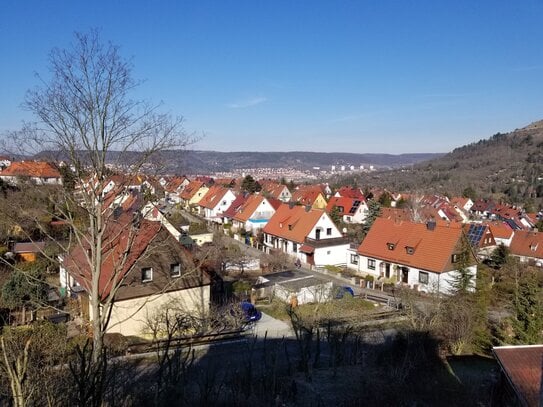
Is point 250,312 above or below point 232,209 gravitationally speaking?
below

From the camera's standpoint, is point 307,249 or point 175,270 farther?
point 307,249

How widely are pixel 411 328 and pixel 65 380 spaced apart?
14.9 m

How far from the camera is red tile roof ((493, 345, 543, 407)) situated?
12.7 meters

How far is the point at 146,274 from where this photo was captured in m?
20.5

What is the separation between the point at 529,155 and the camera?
15750 cm

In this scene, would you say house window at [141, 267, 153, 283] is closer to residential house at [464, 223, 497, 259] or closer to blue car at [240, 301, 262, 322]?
blue car at [240, 301, 262, 322]

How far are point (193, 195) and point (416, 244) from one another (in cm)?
4916

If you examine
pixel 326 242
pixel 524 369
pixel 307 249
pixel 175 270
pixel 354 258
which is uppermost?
pixel 175 270

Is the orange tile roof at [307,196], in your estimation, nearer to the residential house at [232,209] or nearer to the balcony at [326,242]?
the residential house at [232,209]

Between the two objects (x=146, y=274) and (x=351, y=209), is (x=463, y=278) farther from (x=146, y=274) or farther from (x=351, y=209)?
(x=351, y=209)

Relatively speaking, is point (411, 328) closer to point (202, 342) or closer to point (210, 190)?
point (202, 342)

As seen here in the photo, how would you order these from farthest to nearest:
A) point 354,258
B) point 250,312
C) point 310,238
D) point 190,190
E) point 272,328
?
point 190,190, point 310,238, point 354,258, point 250,312, point 272,328

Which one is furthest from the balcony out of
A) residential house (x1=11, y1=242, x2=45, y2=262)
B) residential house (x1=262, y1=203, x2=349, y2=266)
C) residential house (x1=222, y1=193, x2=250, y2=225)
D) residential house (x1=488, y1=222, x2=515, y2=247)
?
residential house (x1=488, y1=222, x2=515, y2=247)

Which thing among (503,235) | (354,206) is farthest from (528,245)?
(354,206)
